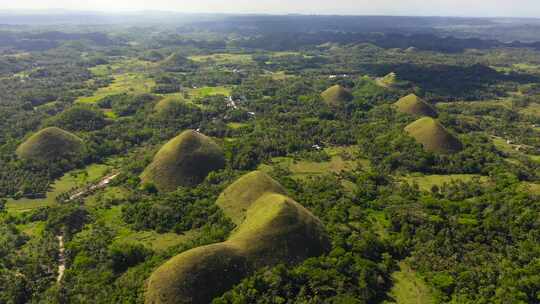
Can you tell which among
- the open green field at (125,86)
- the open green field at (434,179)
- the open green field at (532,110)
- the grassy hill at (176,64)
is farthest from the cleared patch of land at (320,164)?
the grassy hill at (176,64)

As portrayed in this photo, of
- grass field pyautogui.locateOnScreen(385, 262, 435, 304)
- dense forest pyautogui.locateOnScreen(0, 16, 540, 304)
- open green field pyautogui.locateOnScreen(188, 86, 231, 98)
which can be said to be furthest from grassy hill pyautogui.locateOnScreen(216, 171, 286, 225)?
open green field pyautogui.locateOnScreen(188, 86, 231, 98)

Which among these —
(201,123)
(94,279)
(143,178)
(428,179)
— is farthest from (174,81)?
(94,279)

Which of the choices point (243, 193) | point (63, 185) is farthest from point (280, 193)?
point (63, 185)

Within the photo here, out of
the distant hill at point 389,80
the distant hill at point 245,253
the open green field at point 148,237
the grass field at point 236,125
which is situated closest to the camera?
the distant hill at point 245,253

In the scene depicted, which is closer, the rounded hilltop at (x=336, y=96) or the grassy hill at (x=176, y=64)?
the rounded hilltop at (x=336, y=96)

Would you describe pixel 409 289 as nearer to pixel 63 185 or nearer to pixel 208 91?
pixel 63 185

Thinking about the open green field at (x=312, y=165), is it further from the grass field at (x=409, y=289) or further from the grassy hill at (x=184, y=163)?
the grass field at (x=409, y=289)

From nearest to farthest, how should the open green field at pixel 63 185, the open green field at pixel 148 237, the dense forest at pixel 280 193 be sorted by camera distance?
the dense forest at pixel 280 193 < the open green field at pixel 148 237 < the open green field at pixel 63 185
